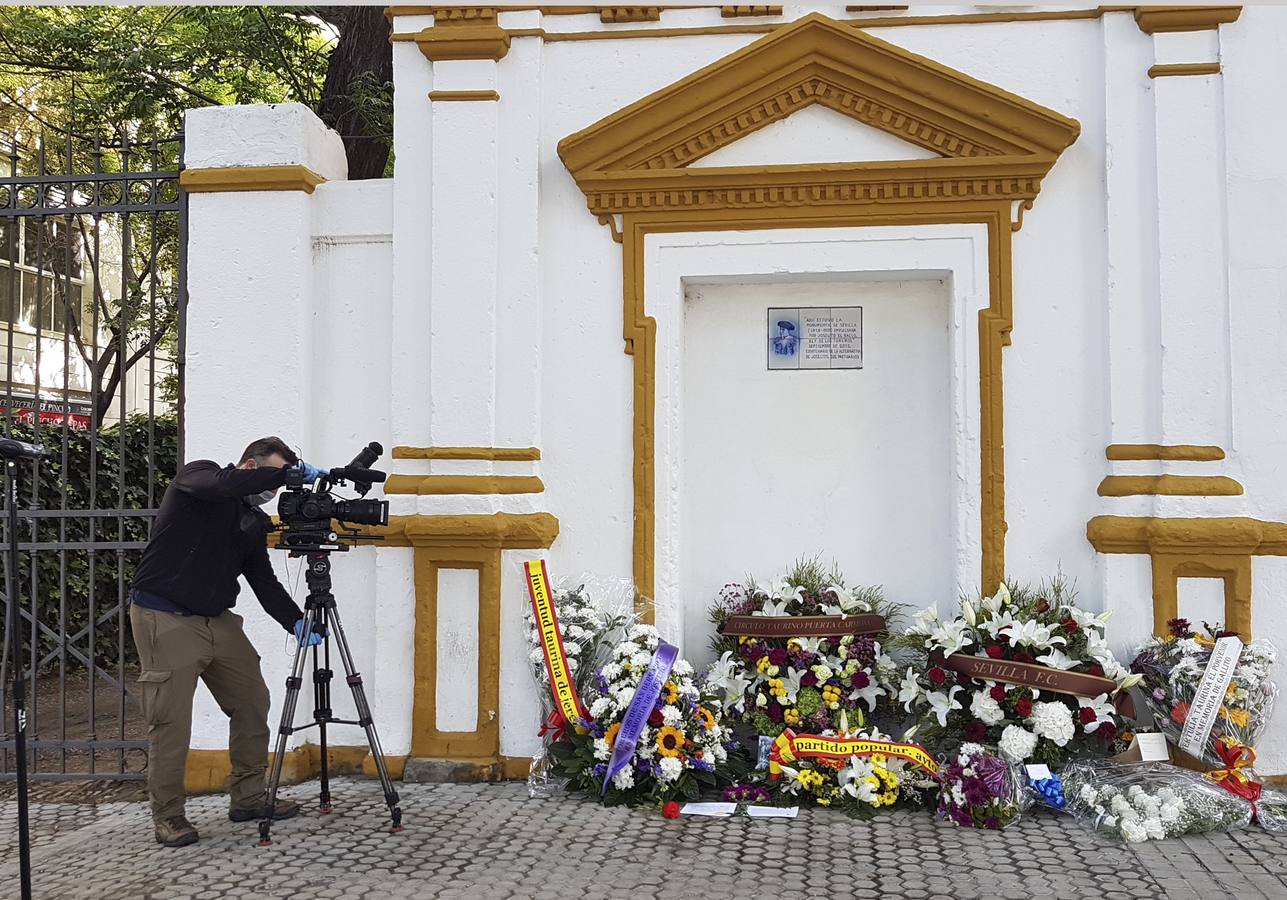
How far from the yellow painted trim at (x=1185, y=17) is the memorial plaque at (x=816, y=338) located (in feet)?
6.66

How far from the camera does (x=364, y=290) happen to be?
19.9ft

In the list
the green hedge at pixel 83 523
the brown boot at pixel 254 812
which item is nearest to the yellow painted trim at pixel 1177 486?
the brown boot at pixel 254 812

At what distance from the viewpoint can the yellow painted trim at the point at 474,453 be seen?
19.0 feet

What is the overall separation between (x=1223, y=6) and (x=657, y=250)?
3081 millimetres

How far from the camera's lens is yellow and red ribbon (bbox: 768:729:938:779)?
5.14 metres

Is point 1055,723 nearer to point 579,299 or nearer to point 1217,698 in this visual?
point 1217,698

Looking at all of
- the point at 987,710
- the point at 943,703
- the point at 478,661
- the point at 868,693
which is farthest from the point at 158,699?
the point at 987,710

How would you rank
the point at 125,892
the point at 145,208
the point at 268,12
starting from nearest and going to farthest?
the point at 125,892 → the point at 145,208 → the point at 268,12

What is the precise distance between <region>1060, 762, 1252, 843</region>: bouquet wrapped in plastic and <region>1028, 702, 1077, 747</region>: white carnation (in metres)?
0.17

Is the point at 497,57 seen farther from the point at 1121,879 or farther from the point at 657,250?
the point at 1121,879

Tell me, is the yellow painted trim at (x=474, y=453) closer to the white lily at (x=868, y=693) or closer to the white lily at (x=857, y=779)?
the white lily at (x=868, y=693)

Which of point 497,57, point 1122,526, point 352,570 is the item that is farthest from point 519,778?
point 497,57

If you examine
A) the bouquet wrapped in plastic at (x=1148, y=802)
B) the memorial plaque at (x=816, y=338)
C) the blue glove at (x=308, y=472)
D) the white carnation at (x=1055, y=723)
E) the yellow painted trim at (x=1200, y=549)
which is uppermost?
the memorial plaque at (x=816, y=338)

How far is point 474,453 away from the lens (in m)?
5.79
